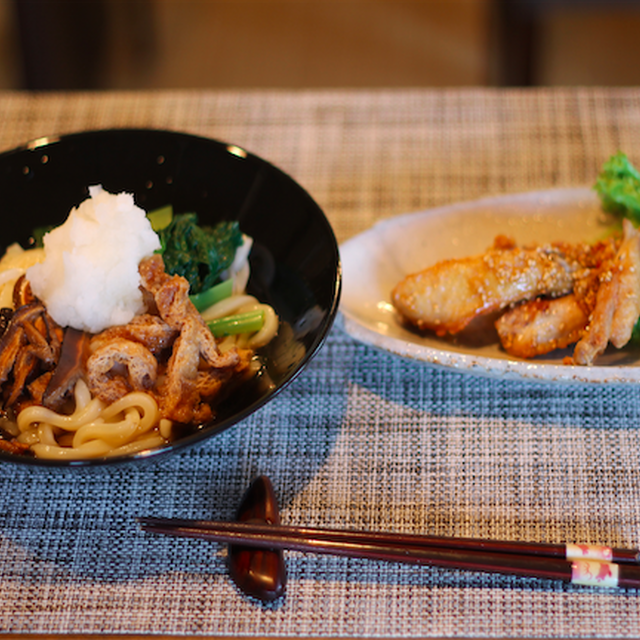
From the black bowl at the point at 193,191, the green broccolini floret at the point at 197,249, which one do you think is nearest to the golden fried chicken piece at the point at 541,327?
the black bowl at the point at 193,191

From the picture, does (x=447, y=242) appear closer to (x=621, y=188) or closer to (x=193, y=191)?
(x=621, y=188)

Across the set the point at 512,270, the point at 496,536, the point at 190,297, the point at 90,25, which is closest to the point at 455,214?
the point at 512,270

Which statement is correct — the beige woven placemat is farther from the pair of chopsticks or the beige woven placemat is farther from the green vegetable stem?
the green vegetable stem

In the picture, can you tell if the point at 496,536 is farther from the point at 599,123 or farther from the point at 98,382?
the point at 599,123

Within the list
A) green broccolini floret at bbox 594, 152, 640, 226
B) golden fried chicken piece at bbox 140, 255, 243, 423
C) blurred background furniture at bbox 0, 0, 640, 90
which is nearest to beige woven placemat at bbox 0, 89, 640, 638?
golden fried chicken piece at bbox 140, 255, 243, 423

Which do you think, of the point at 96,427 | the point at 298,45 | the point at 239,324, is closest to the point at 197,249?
the point at 239,324
